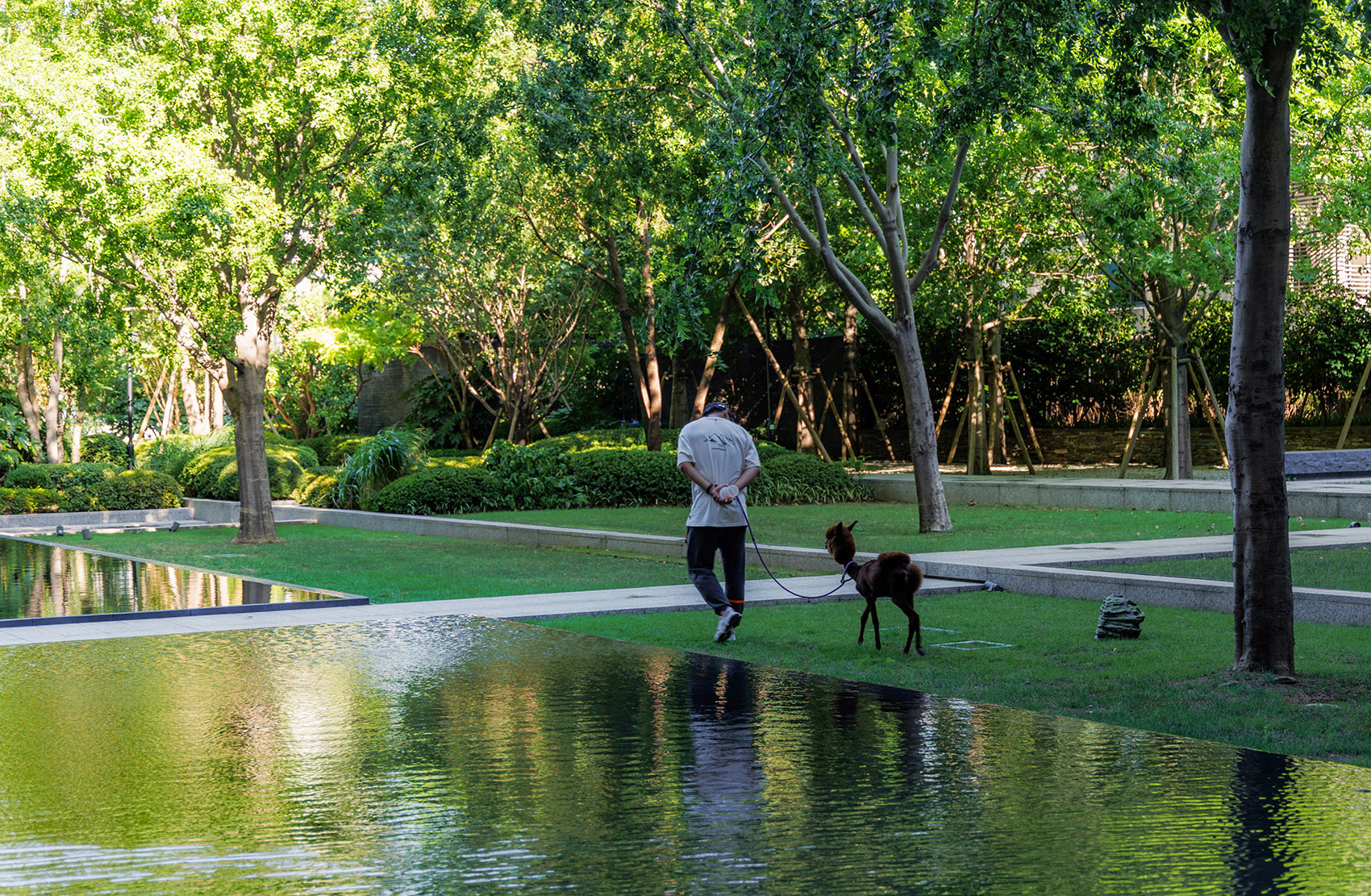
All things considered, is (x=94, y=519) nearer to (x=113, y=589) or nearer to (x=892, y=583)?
(x=113, y=589)

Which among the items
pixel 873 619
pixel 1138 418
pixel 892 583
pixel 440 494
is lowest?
pixel 873 619

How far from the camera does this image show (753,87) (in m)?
14.0

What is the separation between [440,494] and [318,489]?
16.2 ft

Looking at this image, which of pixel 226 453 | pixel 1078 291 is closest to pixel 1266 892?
pixel 1078 291

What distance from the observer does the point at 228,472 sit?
28750 millimetres

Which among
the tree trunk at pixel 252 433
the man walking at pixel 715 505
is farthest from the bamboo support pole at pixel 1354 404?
the tree trunk at pixel 252 433

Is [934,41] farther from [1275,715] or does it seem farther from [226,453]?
[226,453]

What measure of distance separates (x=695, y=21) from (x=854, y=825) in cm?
1371

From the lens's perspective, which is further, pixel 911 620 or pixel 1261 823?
pixel 911 620

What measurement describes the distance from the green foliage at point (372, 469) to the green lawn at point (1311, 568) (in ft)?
52.9

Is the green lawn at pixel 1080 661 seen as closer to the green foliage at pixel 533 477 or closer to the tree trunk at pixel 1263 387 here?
the tree trunk at pixel 1263 387

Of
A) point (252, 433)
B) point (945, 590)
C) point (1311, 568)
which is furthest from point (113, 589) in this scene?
point (1311, 568)

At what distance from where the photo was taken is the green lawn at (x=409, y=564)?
13609mm

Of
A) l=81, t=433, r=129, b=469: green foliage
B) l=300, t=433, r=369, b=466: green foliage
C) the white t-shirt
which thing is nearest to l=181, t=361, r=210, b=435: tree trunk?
l=81, t=433, r=129, b=469: green foliage
